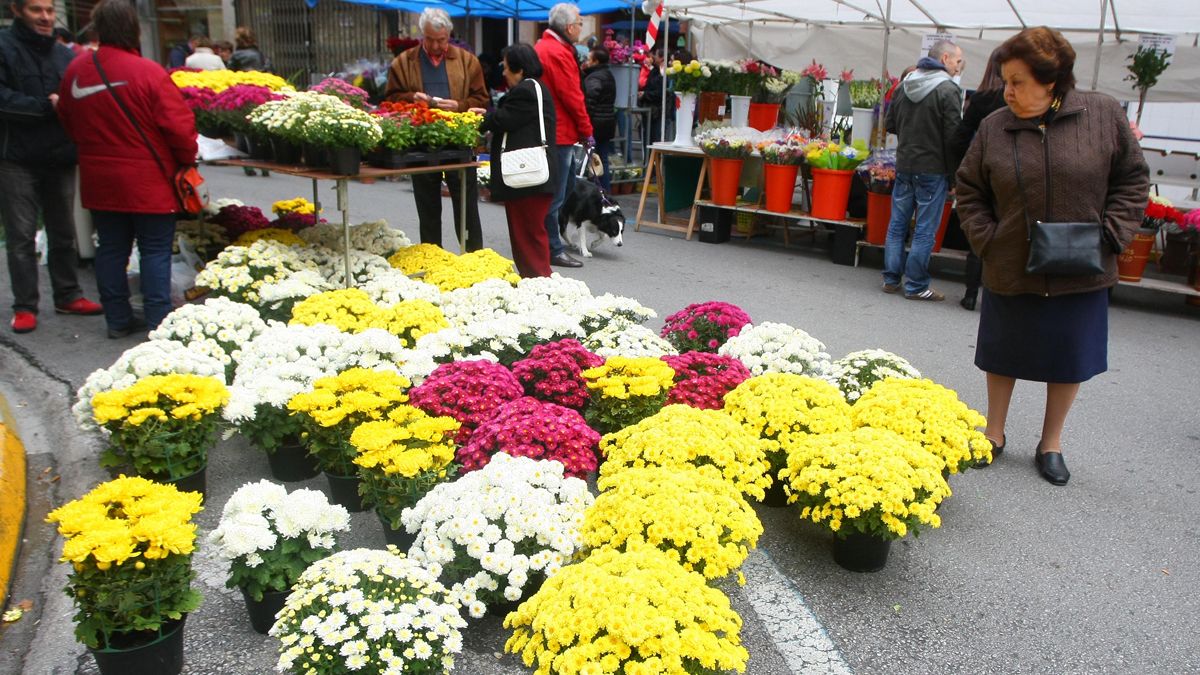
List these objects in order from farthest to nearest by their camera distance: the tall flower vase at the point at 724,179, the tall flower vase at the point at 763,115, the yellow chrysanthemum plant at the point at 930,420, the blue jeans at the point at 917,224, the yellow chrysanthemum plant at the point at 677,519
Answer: the tall flower vase at the point at 763,115, the tall flower vase at the point at 724,179, the blue jeans at the point at 917,224, the yellow chrysanthemum plant at the point at 930,420, the yellow chrysanthemum plant at the point at 677,519

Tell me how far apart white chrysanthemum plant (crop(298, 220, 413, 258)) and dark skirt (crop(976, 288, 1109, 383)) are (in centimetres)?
464

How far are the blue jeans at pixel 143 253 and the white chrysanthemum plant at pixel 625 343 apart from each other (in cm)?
279

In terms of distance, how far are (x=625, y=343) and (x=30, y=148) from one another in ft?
13.8

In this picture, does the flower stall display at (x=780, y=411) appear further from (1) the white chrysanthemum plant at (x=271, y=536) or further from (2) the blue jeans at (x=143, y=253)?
(2) the blue jeans at (x=143, y=253)

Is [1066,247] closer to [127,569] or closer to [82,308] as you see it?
[127,569]

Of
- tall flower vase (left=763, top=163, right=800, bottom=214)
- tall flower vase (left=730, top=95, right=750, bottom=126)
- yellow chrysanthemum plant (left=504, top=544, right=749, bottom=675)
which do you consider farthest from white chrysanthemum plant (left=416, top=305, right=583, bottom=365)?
tall flower vase (left=730, top=95, right=750, bottom=126)

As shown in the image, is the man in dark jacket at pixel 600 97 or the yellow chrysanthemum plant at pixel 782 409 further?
the man in dark jacket at pixel 600 97

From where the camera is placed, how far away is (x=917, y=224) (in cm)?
796

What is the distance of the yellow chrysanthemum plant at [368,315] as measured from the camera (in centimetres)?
505

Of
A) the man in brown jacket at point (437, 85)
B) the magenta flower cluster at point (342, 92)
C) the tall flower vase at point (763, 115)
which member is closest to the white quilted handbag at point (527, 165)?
the man in brown jacket at point (437, 85)

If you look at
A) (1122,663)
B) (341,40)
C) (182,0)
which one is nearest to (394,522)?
(1122,663)

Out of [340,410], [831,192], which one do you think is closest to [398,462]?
[340,410]

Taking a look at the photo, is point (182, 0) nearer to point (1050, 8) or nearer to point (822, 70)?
point (822, 70)

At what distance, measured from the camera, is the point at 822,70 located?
10.8 metres
